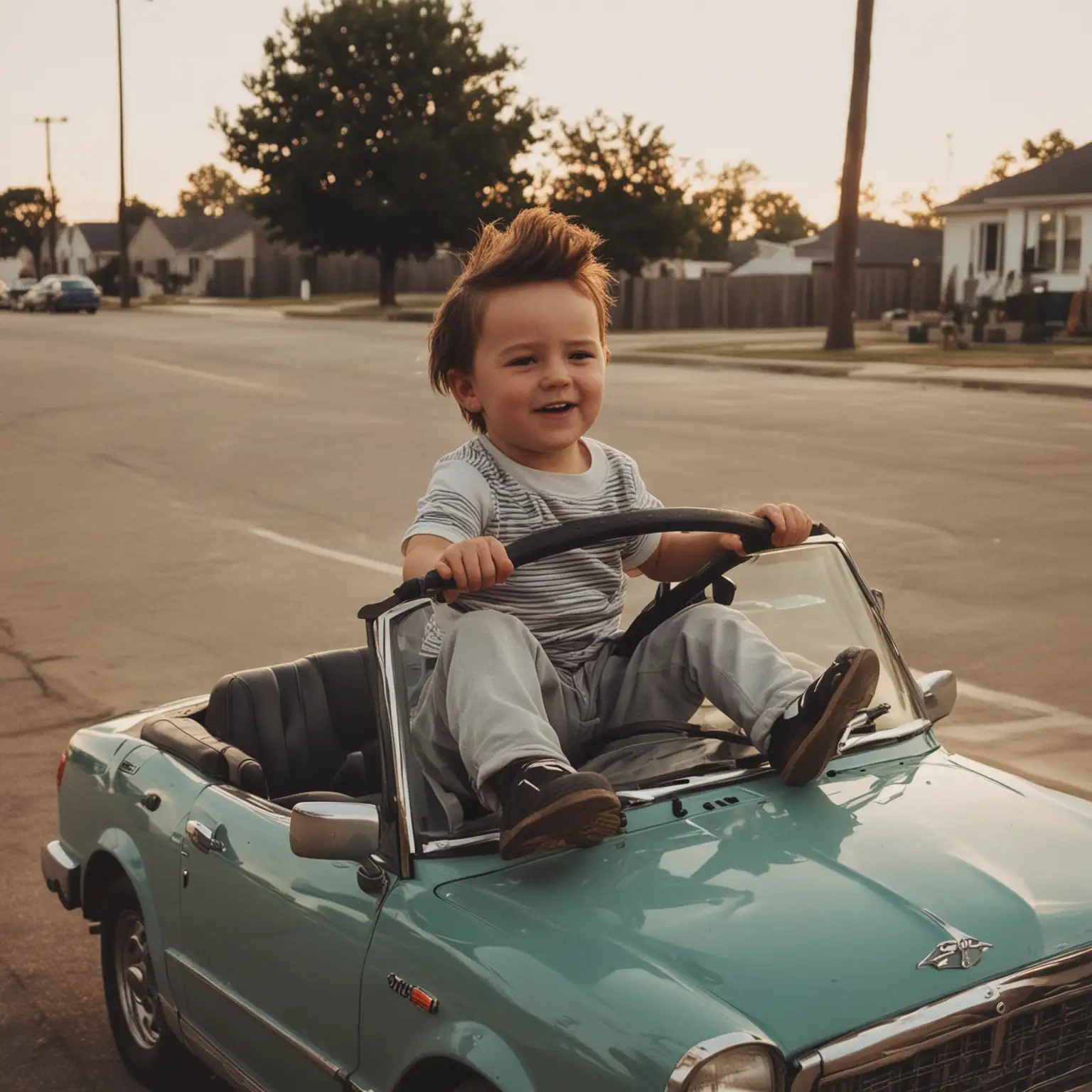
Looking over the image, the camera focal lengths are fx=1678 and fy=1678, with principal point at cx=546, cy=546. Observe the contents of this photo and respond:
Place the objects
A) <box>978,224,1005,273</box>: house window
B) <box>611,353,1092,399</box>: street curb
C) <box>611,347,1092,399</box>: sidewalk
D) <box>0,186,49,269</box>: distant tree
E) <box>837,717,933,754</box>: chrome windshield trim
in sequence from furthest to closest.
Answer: <box>0,186,49,269</box>: distant tree
<box>978,224,1005,273</box>: house window
<box>611,347,1092,399</box>: sidewalk
<box>611,353,1092,399</box>: street curb
<box>837,717,933,754</box>: chrome windshield trim

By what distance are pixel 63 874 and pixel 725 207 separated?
14052cm

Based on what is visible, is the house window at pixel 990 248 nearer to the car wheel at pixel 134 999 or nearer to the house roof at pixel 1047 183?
the house roof at pixel 1047 183

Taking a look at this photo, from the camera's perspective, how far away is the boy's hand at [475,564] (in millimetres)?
3109

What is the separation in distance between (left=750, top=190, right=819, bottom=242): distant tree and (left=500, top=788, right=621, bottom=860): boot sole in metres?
164

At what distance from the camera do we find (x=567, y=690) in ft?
11.6

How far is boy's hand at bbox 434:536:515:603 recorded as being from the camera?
311cm

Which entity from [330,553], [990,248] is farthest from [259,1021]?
[990,248]

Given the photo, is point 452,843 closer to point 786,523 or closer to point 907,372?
point 786,523

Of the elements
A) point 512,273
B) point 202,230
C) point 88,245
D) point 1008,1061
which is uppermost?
point 202,230

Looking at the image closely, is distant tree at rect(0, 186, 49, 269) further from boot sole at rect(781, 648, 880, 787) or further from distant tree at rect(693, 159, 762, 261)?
boot sole at rect(781, 648, 880, 787)

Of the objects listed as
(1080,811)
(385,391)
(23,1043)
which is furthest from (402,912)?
(385,391)

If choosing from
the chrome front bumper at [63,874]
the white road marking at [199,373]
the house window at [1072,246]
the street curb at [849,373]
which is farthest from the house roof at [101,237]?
the chrome front bumper at [63,874]

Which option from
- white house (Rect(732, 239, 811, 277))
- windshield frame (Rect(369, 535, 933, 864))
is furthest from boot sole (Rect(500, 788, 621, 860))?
white house (Rect(732, 239, 811, 277))

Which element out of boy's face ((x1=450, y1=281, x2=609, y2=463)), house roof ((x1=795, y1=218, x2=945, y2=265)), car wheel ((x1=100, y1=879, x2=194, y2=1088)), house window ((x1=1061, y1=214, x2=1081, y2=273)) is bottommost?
car wheel ((x1=100, y1=879, x2=194, y2=1088))
